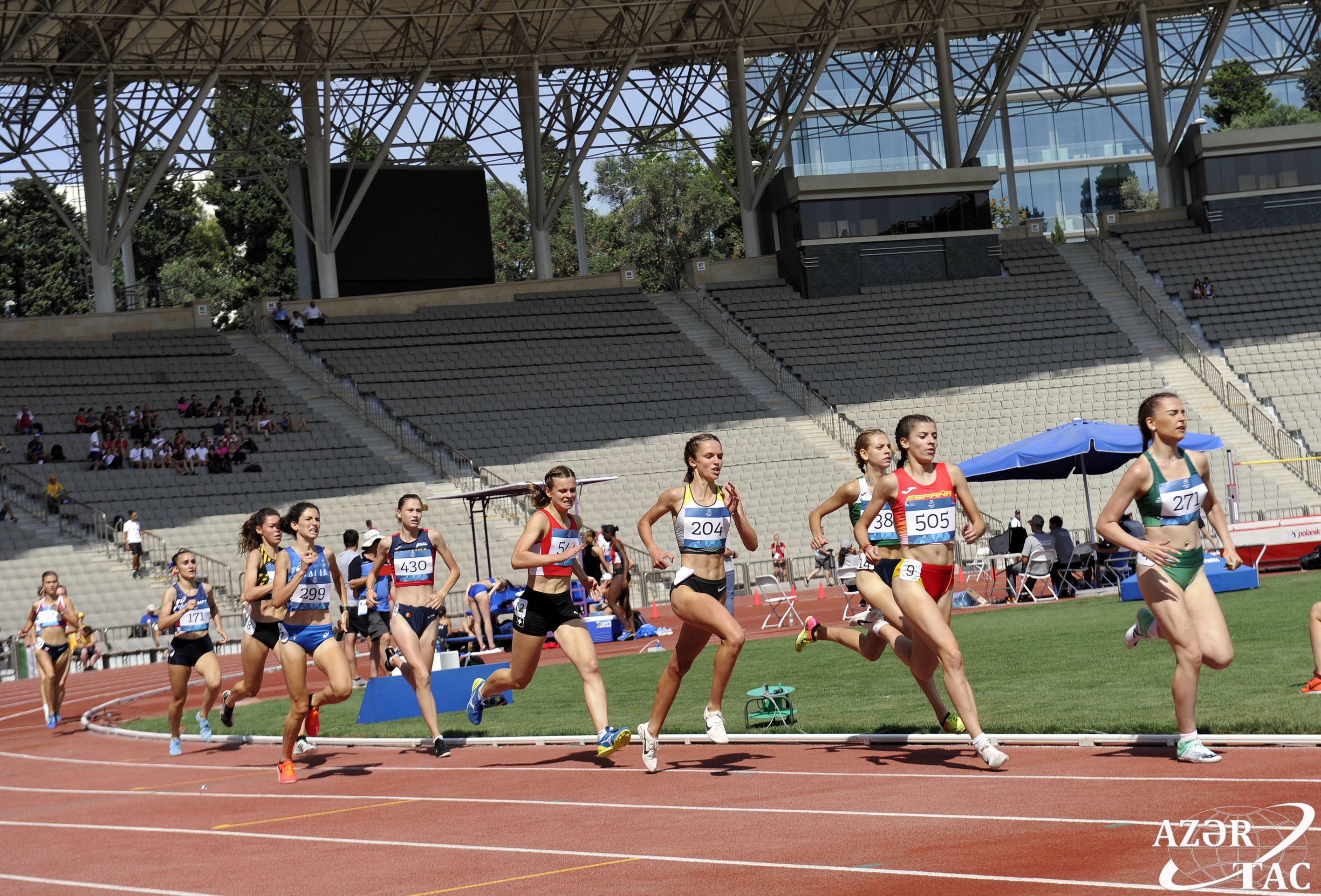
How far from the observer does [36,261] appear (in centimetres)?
6500

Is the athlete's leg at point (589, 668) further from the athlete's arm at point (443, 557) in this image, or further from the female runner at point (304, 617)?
the female runner at point (304, 617)

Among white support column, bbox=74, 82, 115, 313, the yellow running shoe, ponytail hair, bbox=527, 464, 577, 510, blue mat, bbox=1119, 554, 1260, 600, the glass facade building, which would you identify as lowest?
blue mat, bbox=1119, 554, 1260, 600

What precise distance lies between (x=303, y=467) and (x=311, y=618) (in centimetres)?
2402

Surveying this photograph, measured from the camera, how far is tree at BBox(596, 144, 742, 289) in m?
72.5

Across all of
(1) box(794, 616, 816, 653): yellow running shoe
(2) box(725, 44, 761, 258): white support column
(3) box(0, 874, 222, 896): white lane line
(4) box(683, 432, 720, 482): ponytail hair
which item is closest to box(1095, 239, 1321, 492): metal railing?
(2) box(725, 44, 761, 258): white support column

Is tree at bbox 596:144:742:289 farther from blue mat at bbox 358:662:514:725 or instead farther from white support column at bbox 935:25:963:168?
blue mat at bbox 358:662:514:725

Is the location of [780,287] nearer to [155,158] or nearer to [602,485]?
[602,485]

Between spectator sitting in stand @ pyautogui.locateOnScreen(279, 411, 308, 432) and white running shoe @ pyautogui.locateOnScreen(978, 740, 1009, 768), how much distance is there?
100 feet

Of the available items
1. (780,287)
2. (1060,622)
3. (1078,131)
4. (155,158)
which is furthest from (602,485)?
(1078,131)

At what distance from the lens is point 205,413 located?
36188 mm

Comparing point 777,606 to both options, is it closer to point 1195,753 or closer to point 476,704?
point 476,704

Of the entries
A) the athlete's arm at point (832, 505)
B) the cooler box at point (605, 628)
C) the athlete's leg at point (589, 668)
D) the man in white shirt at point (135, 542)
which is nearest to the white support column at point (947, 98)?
the man in white shirt at point (135, 542)

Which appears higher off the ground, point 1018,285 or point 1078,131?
point 1078,131

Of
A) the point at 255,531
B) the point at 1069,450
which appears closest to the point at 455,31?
the point at 1069,450
